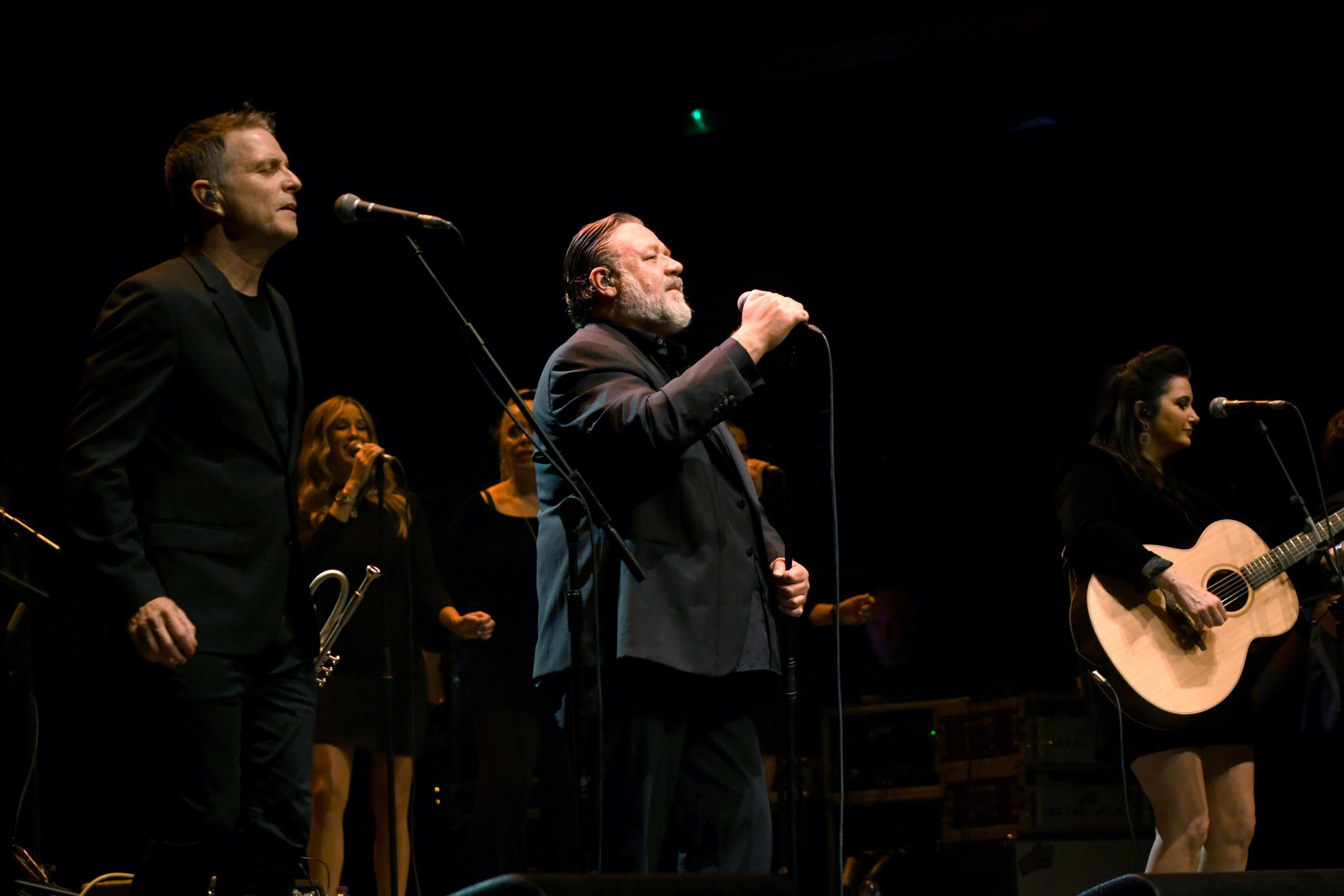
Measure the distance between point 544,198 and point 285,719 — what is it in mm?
4951

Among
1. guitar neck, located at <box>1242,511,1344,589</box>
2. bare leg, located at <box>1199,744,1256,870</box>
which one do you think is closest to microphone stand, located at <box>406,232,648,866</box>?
bare leg, located at <box>1199,744,1256,870</box>

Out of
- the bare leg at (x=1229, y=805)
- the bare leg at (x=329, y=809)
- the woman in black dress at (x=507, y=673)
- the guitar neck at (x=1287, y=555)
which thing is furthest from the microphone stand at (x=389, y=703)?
the guitar neck at (x=1287, y=555)

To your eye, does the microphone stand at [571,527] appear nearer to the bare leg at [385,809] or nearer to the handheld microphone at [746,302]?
the handheld microphone at [746,302]

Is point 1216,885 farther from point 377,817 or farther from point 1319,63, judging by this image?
point 1319,63

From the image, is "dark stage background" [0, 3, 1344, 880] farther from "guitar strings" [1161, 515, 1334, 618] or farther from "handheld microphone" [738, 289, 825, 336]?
"handheld microphone" [738, 289, 825, 336]

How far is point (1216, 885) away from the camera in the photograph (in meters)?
2.10

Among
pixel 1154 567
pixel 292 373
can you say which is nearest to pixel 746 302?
pixel 292 373

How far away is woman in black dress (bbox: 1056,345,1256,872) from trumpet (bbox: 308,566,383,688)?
2.45m

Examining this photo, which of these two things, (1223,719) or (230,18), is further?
(230,18)

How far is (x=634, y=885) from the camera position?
206 cm

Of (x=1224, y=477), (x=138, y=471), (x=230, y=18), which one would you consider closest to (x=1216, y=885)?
(x=138, y=471)

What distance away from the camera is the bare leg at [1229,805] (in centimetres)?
407

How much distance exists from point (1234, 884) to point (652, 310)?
1.67 m

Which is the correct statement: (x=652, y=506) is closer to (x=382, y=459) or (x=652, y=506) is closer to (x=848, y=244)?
(x=382, y=459)
